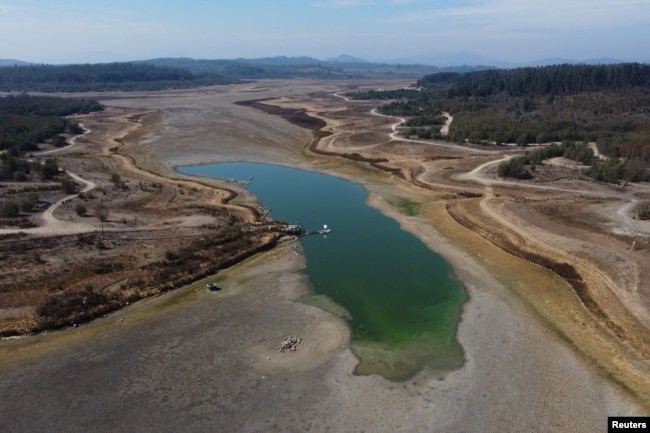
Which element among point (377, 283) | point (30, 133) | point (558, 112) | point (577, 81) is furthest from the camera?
point (577, 81)

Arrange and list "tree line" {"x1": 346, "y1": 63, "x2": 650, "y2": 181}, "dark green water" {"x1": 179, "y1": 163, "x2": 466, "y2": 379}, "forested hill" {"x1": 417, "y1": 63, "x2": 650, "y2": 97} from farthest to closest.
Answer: "forested hill" {"x1": 417, "y1": 63, "x2": 650, "y2": 97}
"tree line" {"x1": 346, "y1": 63, "x2": 650, "y2": 181}
"dark green water" {"x1": 179, "y1": 163, "x2": 466, "y2": 379}

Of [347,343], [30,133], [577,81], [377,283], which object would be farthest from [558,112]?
[30,133]

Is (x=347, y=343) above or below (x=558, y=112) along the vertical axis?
below

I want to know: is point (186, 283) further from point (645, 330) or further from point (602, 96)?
point (602, 96)

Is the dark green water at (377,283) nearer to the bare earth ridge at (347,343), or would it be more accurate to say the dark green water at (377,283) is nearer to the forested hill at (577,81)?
the bare earth ridge at (347,343)

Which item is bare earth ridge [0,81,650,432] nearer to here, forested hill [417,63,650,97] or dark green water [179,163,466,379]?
dark green water [179,163,466,379]

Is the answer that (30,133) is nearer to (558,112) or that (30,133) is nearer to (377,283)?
(377,283)

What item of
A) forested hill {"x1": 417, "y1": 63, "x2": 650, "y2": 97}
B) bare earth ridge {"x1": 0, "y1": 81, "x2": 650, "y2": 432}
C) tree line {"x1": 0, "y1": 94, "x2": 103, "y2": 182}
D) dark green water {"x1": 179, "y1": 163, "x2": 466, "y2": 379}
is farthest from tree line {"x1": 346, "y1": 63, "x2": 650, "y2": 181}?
tree line {"x1": 0, "y1": 94, "x2": 103, "y2": 182}
